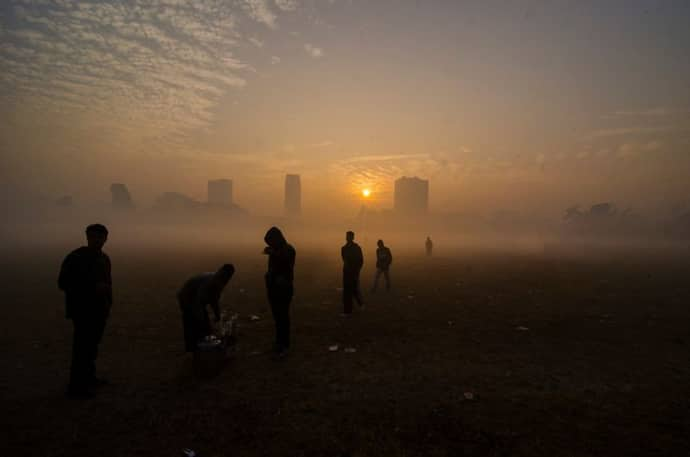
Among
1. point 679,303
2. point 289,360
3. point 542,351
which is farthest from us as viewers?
point 679,303

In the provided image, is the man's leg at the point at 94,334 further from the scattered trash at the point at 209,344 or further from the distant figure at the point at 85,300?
the scattered trash at the point at 209,344

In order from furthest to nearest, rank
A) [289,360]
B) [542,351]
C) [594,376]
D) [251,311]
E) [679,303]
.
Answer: [679,303] < [251,311] < [542,351] < [289,360] < [594,376]

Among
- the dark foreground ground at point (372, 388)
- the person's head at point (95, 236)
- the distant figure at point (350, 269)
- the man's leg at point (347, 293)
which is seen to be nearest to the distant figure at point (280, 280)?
the dark foreground ground at point (372, 388)

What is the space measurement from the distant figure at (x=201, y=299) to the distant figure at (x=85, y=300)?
129cm

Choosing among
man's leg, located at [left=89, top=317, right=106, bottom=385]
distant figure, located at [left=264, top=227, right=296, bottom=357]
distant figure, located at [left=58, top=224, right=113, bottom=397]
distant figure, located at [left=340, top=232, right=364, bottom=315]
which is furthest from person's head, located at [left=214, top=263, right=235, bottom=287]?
distant figure, located at [left=340, top=232, right=364, bottom=315]

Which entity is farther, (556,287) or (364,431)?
(556,287)

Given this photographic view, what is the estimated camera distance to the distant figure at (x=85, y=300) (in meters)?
5.23

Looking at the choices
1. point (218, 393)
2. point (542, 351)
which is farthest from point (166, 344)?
point (542, 351)

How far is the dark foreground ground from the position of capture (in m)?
4.23

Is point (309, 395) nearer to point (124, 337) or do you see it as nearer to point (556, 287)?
point (124, 337)

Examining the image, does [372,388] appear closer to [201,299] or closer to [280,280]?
[280,280]

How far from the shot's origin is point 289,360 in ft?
23.0

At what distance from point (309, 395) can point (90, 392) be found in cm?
331

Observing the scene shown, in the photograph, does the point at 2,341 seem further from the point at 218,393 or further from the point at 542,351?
the point at 542,351
